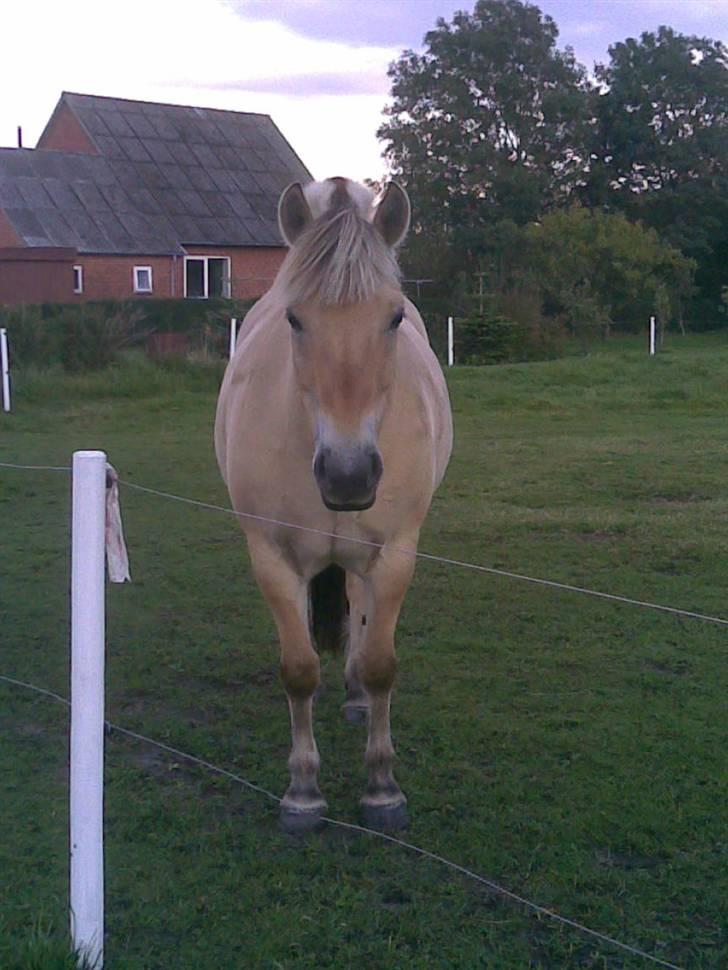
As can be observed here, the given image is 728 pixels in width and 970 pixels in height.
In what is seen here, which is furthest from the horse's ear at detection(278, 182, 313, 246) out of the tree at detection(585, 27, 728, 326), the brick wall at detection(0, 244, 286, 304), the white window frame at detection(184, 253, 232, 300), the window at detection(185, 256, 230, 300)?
the tree at detection(585, 27, 728, 326)

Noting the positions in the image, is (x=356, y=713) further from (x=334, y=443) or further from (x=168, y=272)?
(x=168, y=272)

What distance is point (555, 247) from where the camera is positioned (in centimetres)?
3381

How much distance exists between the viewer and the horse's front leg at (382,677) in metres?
3.66

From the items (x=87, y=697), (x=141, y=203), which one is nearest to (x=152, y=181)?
(x=141, y=203)

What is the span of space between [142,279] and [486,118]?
15.9 m

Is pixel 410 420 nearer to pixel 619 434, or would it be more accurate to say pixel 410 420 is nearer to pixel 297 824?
pixel 297 824

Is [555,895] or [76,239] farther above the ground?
[76,239]

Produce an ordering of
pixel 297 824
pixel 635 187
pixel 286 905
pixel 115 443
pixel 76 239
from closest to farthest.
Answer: pixel 286 905
pixel 297 824
pixel 115 443
pixel 76 239
pixel 635 187

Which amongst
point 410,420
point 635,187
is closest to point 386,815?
point 410,420

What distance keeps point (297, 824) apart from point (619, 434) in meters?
10.2

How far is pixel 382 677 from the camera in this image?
3908 mm

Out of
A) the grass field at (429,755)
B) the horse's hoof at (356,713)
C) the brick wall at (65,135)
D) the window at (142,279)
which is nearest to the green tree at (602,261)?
the window at (142,279)

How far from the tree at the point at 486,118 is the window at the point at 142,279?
476 inches

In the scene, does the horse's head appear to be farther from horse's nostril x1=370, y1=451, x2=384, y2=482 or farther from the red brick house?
the red brick house
